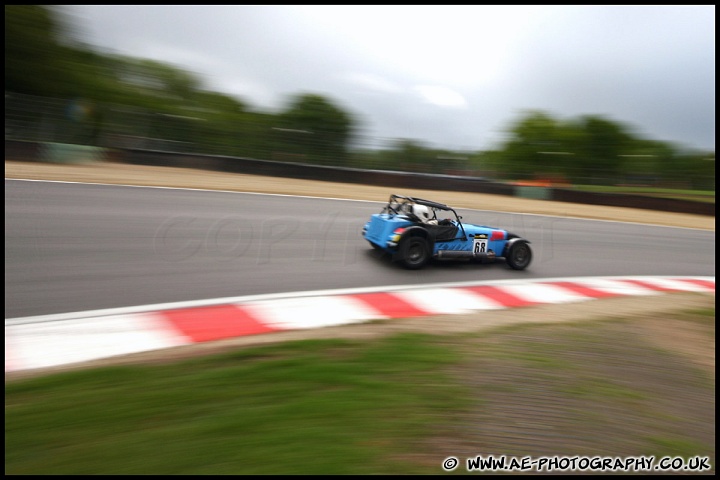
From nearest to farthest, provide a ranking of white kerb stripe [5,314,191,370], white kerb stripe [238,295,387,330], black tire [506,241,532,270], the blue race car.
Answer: white kerb stripe [5,314,191,370]
white kerb stripe [238,295,387,330]
the blue race car
black tire [506,241,532,270]

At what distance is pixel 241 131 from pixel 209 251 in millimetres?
11348

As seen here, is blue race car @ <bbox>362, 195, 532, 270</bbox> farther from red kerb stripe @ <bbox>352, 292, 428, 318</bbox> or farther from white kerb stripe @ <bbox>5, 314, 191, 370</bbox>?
white kerb stripe @ <bbox>5, 314, 191, 370</bbox>

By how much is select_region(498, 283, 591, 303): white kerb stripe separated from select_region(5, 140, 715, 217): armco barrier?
10286mm

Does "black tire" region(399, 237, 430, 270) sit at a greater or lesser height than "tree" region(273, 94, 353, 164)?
lesser

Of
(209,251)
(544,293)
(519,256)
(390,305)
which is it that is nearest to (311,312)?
(390,305)

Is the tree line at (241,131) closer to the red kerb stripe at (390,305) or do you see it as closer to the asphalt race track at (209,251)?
the asphalt race track at (209,251)

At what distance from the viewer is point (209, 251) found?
293 inches

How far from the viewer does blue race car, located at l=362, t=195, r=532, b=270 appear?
24.3 ft

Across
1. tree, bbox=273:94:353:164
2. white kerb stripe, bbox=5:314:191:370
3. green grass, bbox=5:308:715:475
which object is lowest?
green grass, bbox=5:308:715:475

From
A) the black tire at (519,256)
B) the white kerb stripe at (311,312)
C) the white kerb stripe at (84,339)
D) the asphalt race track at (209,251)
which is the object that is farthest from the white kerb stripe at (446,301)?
the white kerb stripe at (84,339)

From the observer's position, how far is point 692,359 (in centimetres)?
457

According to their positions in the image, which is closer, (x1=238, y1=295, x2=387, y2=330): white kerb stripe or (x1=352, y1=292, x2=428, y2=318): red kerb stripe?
(x1=238, y1=295, x2=387, y2=330): white kerb stripe

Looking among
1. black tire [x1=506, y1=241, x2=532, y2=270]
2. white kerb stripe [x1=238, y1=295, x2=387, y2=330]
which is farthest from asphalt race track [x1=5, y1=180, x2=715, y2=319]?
white kerb stripe [x1=238, y1=295, x2=387, y2=330]

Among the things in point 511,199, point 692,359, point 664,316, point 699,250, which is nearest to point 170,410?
point 692,359
